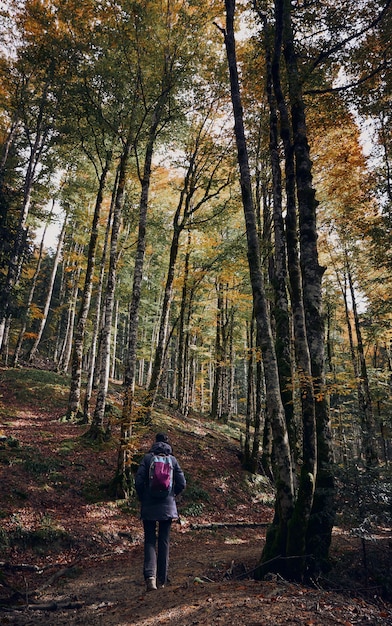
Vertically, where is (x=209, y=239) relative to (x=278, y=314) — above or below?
above

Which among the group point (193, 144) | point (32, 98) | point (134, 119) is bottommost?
point (134, 119)

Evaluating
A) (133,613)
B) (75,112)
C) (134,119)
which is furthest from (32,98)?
(133,613)

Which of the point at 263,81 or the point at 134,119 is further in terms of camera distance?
the point at 134,119

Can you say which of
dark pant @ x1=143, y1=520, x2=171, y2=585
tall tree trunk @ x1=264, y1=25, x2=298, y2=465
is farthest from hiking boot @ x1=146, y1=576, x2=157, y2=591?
tall tree trunk @ x1=264, y1=25, x2=298, y2=465

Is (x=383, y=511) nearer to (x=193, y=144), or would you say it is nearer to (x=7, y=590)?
(x=7, y=590)

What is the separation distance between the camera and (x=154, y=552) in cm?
511

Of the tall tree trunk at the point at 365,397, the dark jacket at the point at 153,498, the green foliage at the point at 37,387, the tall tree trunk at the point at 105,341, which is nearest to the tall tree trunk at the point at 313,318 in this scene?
the dark jacket at the point at 153,498

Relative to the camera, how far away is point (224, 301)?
84.4 ft

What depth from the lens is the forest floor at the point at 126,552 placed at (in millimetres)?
4113

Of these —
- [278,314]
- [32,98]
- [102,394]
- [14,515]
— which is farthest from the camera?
[32,98]

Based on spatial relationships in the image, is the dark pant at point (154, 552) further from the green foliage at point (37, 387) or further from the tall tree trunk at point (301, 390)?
the green foliage at point (37, 387)

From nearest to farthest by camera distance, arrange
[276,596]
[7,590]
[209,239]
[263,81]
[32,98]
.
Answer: [276,596] < [7,590] < [263,81] < [32,98] < [209,239]

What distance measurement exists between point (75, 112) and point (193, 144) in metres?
5.37

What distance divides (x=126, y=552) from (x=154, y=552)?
2.62 meters
